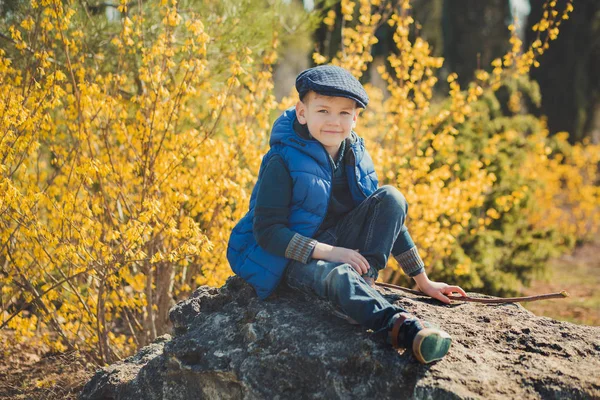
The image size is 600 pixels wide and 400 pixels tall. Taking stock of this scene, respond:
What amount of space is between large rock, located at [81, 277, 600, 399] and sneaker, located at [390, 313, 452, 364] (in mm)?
65

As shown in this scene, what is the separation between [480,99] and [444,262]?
2173 millimetres

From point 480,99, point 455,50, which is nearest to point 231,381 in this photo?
point 480,99

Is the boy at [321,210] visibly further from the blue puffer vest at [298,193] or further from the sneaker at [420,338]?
the sneaker at [420,338]

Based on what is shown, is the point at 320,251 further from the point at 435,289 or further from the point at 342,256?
the point at 435,289

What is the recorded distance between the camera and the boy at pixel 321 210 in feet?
8.28

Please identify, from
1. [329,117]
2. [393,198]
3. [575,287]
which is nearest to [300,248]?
[393,198]

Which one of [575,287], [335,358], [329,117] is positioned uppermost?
[329,117]

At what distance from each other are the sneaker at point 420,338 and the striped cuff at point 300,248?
0.45 meters

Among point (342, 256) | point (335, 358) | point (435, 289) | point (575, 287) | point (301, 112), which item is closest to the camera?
point (335, 358)

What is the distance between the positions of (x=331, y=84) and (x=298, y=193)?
17.7 inches

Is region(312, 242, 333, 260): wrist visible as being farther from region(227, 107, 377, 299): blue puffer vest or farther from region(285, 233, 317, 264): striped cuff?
region(227, 107, 377, 299): blue puffer vest

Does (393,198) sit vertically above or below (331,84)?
below

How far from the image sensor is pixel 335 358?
92.4 inches

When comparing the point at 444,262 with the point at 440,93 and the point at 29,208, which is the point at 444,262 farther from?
the point at 440,93
